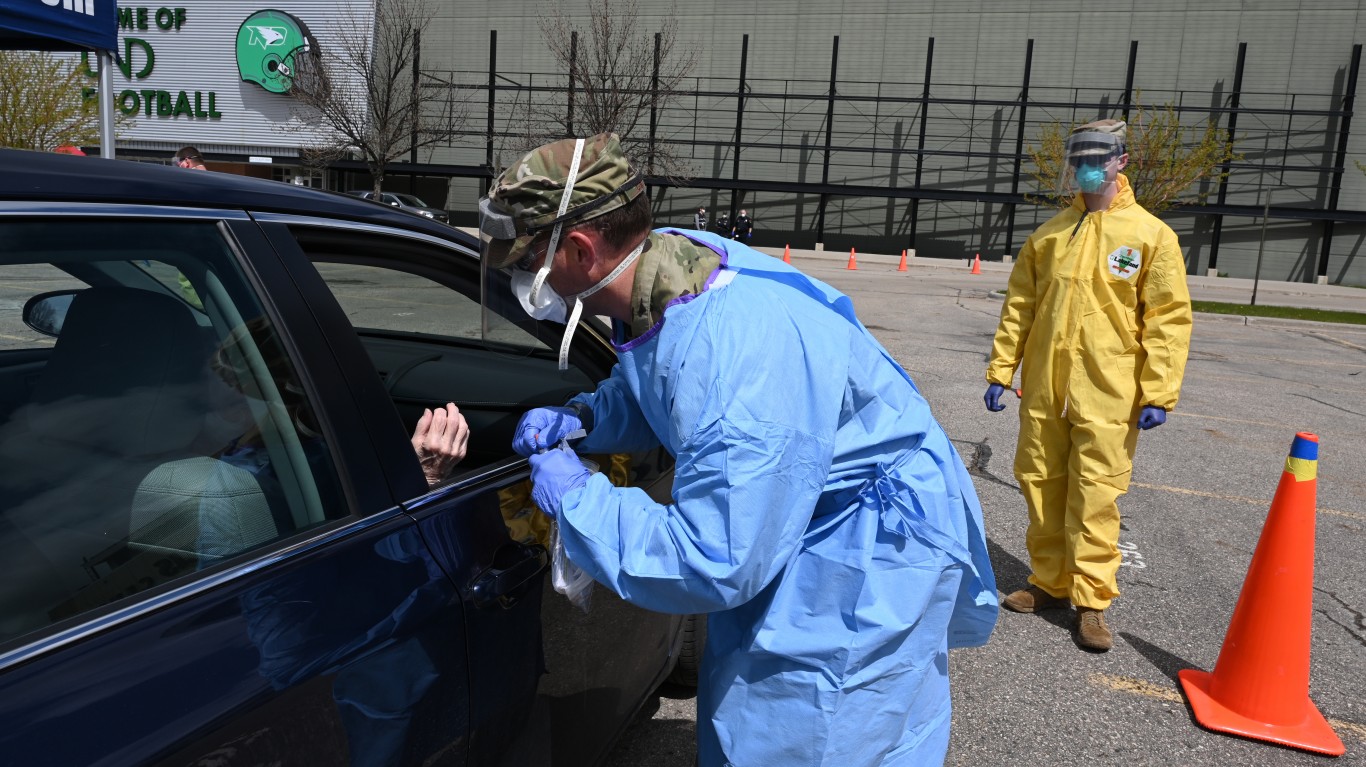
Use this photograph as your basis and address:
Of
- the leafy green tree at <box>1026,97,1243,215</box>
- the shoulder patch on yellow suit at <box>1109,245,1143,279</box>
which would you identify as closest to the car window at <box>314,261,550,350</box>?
the shoulder patch on yellow suit at <box>1109,245,1143,279</box>

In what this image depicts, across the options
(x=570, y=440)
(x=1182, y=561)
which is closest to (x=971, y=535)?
(x=570, y=440)

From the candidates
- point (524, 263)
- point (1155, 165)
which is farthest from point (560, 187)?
point (1155, 165)

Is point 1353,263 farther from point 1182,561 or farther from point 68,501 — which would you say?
point 68,501

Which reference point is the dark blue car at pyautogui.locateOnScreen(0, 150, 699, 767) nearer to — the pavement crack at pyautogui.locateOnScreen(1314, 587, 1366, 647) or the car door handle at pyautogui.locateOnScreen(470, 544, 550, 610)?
the car door handle at pyautogui.locateOnScreen(470, 544, 550, 610)

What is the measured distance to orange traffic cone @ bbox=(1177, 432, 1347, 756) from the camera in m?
3.23

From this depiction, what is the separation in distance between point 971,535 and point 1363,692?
2665 millimetres

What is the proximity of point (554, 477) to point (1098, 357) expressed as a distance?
283 cm

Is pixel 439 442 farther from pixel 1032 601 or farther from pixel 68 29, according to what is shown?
pixel 68 29

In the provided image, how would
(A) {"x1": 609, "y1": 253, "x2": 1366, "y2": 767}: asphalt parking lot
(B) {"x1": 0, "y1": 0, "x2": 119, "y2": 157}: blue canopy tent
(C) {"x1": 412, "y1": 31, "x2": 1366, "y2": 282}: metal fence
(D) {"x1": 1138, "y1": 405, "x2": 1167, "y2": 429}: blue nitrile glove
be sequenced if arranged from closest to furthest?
(A) {"x1": 609, "y1": 253, "x2": 1366, "y2": 767}: asphalt parking lot → (D) {"x1": 1138, "y1": 405, "x2": 1167, "y2": 429}: blue nitrile glove → (B) {"x1": 0, "y1": 0, "x2": 119, "y2": 157}: blue canopy tent → (C) {"x1": 412, "y1": 31, "x2": 1366, "y2": 282}: metal fence

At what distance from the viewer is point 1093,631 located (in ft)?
12.6

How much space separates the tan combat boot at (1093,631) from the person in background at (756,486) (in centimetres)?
230

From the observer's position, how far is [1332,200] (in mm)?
32781

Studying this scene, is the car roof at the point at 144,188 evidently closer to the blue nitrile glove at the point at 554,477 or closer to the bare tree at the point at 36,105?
the blue nitrile glove at the point at 554,477

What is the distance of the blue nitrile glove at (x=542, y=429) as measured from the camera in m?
1.87
